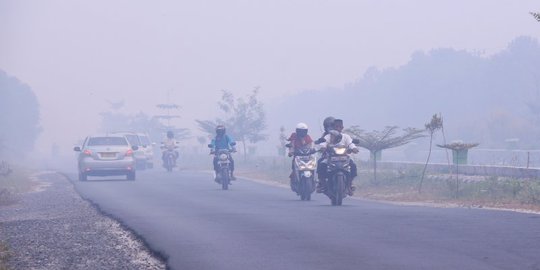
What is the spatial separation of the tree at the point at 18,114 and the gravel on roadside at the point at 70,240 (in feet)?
247

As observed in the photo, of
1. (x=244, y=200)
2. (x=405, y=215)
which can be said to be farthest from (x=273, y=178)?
(x=405, y=215)

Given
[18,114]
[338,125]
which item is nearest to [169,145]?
[338,125]

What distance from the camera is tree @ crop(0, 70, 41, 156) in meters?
98.2

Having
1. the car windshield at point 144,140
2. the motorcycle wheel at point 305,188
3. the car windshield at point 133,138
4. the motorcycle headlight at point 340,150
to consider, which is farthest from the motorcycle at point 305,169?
the car windshield at point 144,140

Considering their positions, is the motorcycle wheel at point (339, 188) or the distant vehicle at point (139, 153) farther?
the distant vehicle at point (139, 153)

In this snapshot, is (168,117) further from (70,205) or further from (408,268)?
(408,268)

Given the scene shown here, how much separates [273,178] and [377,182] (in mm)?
9830

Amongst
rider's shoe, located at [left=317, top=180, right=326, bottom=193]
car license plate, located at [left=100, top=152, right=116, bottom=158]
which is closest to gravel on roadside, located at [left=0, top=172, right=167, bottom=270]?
rider's shoe, located at [left=317, top=180, right=326, bottom=193]

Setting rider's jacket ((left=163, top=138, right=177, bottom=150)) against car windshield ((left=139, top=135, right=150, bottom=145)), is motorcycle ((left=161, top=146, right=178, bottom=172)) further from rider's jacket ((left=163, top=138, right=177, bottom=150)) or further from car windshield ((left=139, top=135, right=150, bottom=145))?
car windshield ((left=139, top=135, right=150, bottom=145))

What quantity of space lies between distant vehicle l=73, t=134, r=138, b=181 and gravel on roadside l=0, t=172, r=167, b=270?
1249cm

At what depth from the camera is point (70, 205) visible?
2294cm

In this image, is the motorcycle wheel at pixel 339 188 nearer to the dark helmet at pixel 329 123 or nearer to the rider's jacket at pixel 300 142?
the dark helmet at pixel 329 123

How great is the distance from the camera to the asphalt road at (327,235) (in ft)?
36.3

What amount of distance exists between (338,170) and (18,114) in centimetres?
8800
